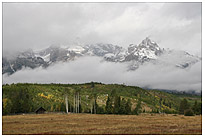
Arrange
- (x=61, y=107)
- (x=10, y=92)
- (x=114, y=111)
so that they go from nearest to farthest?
(x=10, y=92) < (x=114, y=111) < (x=61, y=107)

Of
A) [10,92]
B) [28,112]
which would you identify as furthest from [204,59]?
[28,112]

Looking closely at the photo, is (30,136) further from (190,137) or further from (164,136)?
(190,137)

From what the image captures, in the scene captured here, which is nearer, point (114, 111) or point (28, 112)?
point (28, 112)

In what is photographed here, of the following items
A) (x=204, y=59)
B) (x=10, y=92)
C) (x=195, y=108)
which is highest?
(x=204, y=59)

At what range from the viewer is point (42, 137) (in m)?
25.8

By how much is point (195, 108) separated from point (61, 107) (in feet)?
253

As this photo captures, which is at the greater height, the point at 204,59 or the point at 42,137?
the point at 204,59

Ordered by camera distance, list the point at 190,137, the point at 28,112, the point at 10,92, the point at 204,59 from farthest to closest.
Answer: the point at 28,112
the point at 10,92
the point at 204,59
the point at 190,137

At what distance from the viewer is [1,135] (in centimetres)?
2672

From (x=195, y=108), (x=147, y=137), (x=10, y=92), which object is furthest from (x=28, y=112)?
(x=195, y=108)

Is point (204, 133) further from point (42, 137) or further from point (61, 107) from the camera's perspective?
point (61, 107)

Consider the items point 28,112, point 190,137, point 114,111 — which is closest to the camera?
point 190,137

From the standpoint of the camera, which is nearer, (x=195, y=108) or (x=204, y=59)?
(x=204, y=59)

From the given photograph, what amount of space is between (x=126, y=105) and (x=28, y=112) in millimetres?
49959
